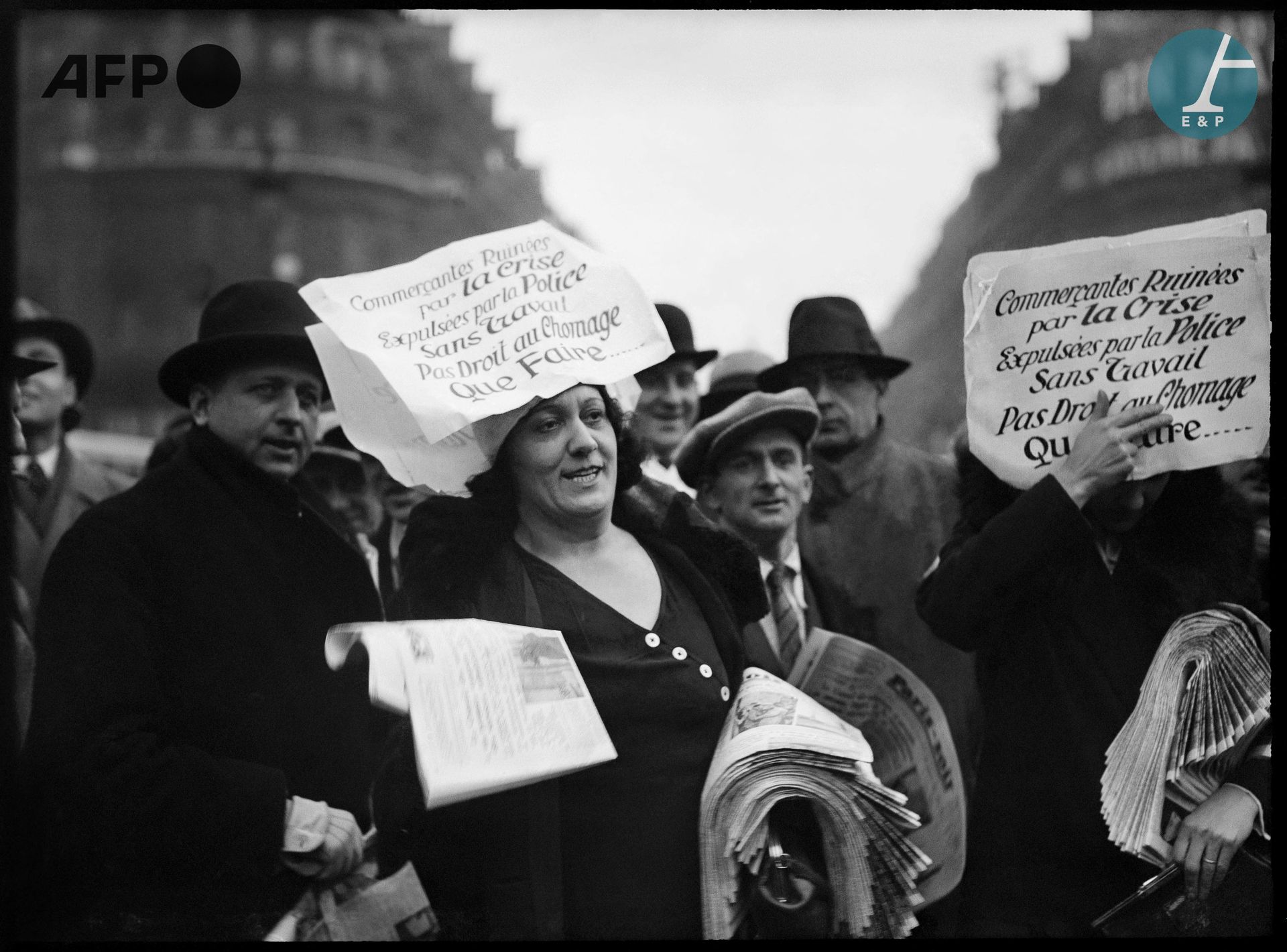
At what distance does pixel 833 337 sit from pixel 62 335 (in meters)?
2.09

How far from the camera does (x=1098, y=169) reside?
10.5 ft

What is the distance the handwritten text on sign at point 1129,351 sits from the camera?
2.76 m

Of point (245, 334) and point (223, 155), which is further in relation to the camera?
point (223, 155)

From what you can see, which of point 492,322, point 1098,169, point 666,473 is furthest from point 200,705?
point 1098,169

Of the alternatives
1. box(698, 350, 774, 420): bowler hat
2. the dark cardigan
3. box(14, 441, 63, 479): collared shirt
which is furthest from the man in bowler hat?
box(698, 350, 774, 420): bowler hat

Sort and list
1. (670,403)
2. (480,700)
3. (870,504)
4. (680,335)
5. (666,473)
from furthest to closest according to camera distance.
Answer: (670,403) < (666,473) < (680,335) < (870,504) < (480,700)

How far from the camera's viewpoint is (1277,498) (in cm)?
284

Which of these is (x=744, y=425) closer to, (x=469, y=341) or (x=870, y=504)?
(x=870, y=504)

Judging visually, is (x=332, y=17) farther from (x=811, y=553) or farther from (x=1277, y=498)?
(x=1277, y=498)

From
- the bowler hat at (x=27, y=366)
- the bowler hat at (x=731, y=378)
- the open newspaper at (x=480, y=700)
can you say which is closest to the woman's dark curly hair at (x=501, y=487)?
the open newspaper at (x=480, y=700)

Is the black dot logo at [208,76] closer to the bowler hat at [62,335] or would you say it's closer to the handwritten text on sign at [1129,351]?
the bowler hat at [62,335]

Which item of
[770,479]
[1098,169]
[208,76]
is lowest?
[770,479]

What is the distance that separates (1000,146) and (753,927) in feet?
6.57

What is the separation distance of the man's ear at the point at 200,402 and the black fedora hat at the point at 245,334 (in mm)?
22
